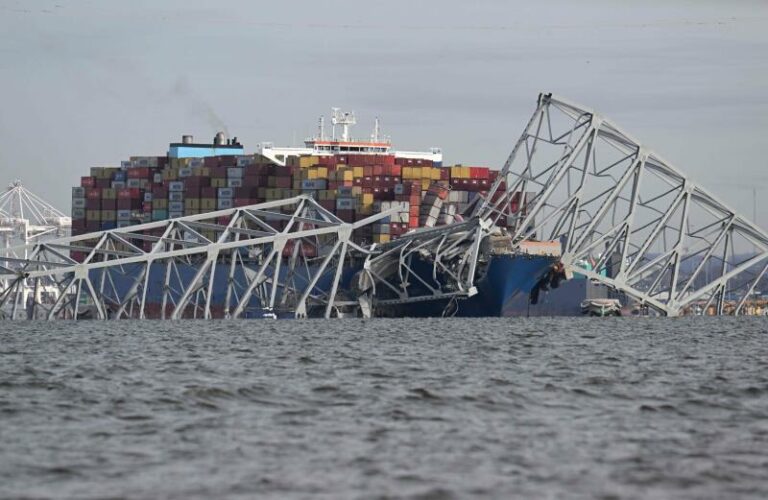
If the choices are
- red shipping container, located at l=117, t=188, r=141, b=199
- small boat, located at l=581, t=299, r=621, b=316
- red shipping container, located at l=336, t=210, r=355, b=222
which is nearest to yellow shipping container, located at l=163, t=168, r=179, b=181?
red shipping container, located at l=117, t=188, r=141, b=199

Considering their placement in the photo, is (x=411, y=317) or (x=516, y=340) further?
(x=411, y=317)

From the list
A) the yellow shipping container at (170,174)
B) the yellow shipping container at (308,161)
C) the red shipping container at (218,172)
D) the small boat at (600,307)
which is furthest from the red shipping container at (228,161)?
the small boat at (600,307)

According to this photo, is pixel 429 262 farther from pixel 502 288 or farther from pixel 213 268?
pixel 213 268

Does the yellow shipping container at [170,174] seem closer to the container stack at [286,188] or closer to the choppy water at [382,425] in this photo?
the container stack at [286,188]

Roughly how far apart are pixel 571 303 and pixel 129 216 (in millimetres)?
50090

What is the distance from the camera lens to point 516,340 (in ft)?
198

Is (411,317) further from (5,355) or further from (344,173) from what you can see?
(5,355)

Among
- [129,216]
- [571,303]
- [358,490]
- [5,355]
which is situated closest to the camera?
[358,490]

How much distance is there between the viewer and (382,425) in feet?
89.4

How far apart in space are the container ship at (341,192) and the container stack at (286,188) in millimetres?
93

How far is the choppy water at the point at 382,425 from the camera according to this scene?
70.1ft

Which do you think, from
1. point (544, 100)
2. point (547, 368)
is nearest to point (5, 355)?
point (547, 368)

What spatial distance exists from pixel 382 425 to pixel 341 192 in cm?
10066

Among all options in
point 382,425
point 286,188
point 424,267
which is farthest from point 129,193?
point 382,425
